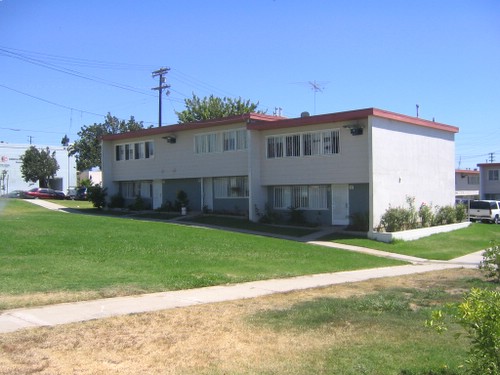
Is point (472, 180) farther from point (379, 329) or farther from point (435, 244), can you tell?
point (379, 329)

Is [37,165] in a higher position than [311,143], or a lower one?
higher

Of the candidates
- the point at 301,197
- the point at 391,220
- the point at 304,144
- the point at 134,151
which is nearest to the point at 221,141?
the point at 304,144

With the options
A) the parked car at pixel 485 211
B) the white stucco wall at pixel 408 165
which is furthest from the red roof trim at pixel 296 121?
the parked car at pixel 485 211

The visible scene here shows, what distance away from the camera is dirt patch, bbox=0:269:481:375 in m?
5.72

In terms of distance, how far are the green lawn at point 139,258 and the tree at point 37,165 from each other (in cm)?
4307

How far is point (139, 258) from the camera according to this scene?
14.4 metres

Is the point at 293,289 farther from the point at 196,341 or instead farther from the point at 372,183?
the point at 372,183

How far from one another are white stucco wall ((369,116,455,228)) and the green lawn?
649cm

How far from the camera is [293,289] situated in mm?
11602

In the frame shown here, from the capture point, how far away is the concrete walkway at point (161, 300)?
791cm

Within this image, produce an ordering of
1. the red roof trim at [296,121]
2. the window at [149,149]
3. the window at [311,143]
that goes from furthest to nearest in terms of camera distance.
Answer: the window at [149,149] < the window at [311,143] < the red roof trim at [296,121]

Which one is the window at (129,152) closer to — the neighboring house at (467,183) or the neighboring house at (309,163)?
the neighboring house at (309,163)

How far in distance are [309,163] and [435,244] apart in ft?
24.0

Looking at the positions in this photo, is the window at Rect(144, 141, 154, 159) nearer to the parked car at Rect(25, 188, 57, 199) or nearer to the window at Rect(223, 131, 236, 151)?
the window at Rect(223, 131, 236, 151)
